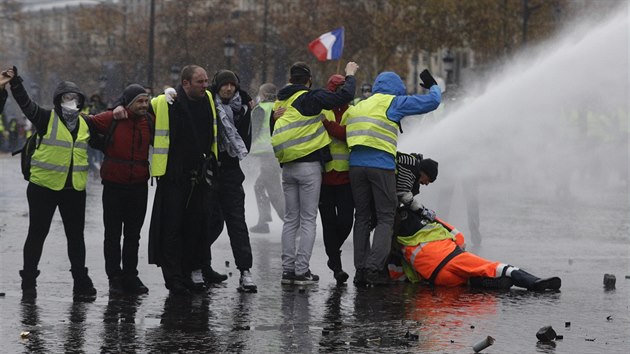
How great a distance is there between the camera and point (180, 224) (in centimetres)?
1092

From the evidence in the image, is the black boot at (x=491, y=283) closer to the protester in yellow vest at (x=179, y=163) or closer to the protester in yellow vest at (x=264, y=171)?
the protester in yellow vest at (x=179, y=163)

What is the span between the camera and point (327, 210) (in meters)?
11.9

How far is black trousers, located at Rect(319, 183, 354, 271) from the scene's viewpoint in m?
11.8

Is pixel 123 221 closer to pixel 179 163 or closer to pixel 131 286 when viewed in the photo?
pixel 131 286

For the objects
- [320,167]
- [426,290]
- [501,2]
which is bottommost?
[426,290]

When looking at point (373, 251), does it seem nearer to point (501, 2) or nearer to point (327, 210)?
point (327, 210)

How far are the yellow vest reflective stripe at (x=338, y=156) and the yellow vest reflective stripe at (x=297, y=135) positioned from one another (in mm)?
242

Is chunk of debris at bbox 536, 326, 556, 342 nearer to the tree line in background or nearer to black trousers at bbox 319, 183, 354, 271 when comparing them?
black trousers at bbox 319, 183, 354, 271

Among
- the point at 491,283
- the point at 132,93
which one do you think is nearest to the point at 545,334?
the point at 491,283

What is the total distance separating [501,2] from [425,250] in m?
41.4

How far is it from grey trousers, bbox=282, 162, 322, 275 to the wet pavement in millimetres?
248

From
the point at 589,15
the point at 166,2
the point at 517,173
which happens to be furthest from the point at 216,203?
the point at 166,2

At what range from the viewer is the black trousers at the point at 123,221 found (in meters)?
10.8

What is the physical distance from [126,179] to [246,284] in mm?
1217
